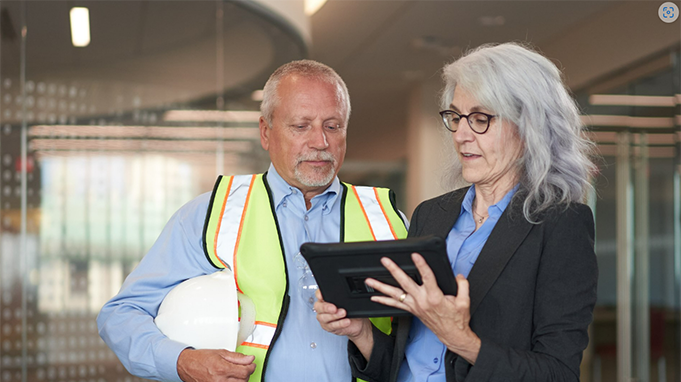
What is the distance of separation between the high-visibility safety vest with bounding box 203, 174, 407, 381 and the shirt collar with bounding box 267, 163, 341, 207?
24 mm

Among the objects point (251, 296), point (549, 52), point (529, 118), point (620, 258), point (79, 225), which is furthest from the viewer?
point (549, 52)

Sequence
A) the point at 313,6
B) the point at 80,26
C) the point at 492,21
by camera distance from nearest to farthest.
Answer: the point at 80,26 → the point at 492,21 → the point at 313,6

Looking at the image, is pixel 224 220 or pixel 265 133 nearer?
pixel 224 220

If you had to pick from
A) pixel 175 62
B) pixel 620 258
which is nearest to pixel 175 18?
pixel 175 62

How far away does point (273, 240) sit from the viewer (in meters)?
2.12

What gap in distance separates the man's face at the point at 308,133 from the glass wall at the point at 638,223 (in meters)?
4.02

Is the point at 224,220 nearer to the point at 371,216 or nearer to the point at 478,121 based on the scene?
the point at 371,216

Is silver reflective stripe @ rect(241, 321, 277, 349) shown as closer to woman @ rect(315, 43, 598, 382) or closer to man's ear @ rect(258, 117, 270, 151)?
woman @ rect(315, 43, 598, 382)

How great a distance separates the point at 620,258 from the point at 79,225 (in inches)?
180

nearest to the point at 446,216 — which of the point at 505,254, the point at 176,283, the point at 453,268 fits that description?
the point at 453,268

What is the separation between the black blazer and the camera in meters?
1.57

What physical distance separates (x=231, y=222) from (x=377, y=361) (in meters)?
0.62

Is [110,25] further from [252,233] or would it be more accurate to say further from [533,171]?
[533,171]

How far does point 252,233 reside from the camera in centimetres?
212
